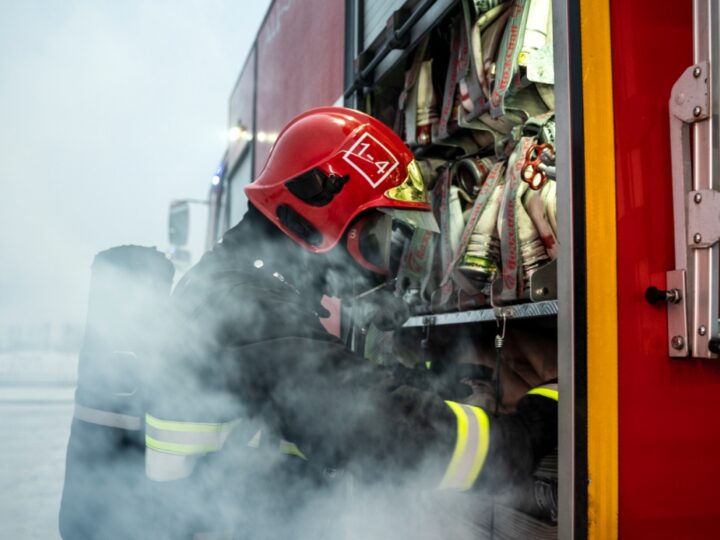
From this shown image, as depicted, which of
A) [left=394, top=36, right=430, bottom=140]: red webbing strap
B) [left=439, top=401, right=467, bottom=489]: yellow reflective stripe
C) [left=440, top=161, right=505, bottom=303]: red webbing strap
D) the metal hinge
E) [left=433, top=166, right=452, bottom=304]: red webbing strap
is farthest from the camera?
[left=394, top=36, right=430, bottom=140]: red webbing strap

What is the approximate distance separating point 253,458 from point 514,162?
1.17 m

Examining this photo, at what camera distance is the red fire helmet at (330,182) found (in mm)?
1768

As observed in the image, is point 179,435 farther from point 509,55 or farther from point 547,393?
point 509,55

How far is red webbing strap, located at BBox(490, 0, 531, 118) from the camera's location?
188cm

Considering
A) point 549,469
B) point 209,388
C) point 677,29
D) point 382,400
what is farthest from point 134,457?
point 677,29

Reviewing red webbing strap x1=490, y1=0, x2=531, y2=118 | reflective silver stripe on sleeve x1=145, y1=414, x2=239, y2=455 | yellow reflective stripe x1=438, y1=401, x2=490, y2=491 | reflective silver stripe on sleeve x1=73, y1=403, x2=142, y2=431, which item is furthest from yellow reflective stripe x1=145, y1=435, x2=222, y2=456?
red webbing strap x1=490, y1=0, x2=531, y2=118

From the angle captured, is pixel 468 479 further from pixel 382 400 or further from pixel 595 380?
pixel 595 380

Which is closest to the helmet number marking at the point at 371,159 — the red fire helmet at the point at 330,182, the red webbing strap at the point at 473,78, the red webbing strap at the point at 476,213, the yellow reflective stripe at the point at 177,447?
the red fire helmet at the point at 330,182

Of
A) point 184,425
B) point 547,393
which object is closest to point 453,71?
point 547,393

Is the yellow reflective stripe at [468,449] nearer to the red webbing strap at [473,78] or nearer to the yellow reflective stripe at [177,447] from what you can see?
the yellow reflective stripe at [177,447]

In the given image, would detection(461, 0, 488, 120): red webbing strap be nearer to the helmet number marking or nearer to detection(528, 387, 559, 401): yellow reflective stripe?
the helmet number marking

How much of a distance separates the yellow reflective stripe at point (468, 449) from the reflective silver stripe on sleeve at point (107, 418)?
85 centimetres

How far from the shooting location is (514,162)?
193 cm

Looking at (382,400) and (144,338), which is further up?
(144,338)
